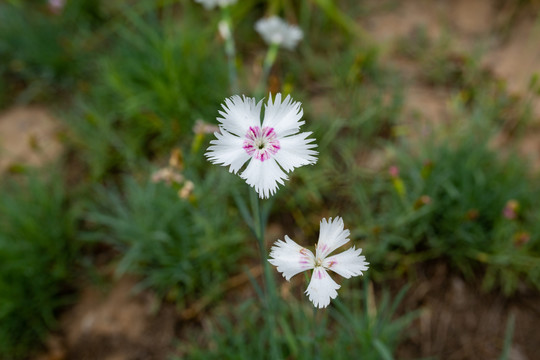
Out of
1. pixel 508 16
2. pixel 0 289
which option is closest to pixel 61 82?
pixel 0 289

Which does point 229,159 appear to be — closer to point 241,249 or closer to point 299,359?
point 299,359

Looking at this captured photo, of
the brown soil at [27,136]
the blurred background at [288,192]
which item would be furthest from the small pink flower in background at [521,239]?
the brown soil at [27,136]

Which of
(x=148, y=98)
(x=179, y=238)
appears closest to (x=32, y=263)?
(x=179, y=238)

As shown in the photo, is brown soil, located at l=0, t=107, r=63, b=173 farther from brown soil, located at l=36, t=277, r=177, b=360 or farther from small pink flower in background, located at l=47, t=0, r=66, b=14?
brown soil, located at l=36, t=277, r=177, b=360

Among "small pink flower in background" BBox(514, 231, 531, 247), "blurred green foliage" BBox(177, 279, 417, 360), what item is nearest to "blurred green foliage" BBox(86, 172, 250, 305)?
"blurred green foliage" BBox(177, 279, 417, 360)

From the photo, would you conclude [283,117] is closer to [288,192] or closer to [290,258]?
[290,258]

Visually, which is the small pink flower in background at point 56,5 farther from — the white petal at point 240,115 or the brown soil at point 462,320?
the brown soil at point 462,320
